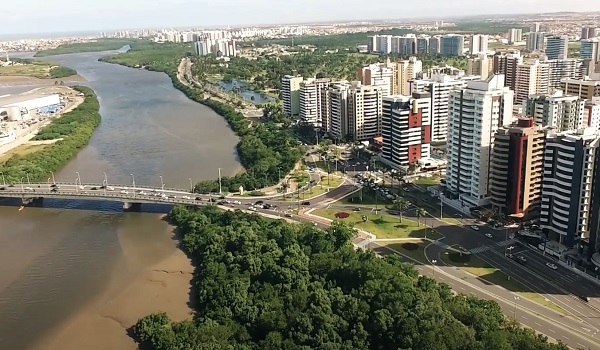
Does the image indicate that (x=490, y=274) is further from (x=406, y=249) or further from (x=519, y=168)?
(x=519, y=168)

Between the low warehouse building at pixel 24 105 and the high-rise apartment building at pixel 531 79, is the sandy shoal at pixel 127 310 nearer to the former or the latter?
the high-rise apartment building at pixel 531 79

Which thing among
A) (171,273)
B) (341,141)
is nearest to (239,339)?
(171,273)

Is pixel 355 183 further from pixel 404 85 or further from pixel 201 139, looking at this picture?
pixel 404 85

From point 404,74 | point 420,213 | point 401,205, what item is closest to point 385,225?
point 401,205

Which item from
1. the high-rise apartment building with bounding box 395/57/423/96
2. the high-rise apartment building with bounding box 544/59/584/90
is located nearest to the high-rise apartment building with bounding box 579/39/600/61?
the high-rise apartment building with bounding box 544/59/584/90

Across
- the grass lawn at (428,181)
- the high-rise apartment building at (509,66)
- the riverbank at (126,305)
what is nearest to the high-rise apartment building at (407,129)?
the grass lawn at (428,181)

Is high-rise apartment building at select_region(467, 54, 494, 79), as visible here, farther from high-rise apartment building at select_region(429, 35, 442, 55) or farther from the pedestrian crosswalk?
high-rise apartment building at select_region(429, 35, 442, 55)

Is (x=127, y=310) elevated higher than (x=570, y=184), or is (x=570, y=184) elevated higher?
(x=570, y=184)
